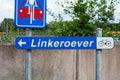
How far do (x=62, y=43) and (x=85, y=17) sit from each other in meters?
6.42

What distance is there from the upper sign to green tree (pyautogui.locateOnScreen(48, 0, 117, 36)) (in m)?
6.46

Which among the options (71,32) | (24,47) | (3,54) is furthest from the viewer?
(71,32)

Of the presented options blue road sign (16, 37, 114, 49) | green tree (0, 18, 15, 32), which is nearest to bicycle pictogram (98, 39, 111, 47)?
blue road sign (16, 37, 114, 49)

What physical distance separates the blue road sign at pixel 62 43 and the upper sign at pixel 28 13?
8.2 inches

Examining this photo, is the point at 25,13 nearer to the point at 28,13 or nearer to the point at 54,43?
the point at 28,13

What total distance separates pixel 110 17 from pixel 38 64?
471 centimetres

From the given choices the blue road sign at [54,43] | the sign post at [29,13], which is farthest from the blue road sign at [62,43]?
the sign post at [29,13]

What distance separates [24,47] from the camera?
3521 millimetres

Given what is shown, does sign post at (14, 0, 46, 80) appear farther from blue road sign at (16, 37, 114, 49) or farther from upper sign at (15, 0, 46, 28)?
blue road sign at (16, 37, 114, 49)

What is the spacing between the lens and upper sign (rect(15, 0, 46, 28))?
3352 mm

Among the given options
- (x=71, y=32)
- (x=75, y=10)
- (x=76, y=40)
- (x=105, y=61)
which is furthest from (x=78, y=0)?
A: (x=76, y=40)

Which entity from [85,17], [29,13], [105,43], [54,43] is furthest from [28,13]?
[85,17]

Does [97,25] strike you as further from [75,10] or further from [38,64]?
[38,64]

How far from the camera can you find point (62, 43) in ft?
11.9
